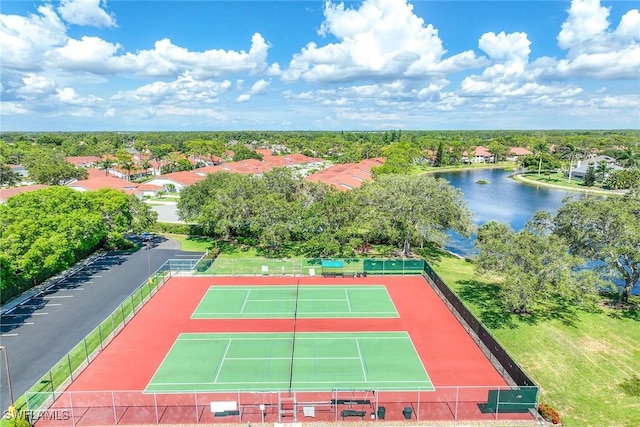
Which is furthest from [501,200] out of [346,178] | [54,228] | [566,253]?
[54,228]

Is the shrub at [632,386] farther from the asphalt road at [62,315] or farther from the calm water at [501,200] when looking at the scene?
the asphalt road at [62,315]

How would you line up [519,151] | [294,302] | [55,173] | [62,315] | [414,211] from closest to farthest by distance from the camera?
[62,315]
[294,302]
[414,211]
[55,173]
[519,151]

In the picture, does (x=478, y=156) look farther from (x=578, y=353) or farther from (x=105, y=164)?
(x=578, y=353)

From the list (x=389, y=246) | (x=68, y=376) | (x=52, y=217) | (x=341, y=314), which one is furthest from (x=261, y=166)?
(x=68, y=376)

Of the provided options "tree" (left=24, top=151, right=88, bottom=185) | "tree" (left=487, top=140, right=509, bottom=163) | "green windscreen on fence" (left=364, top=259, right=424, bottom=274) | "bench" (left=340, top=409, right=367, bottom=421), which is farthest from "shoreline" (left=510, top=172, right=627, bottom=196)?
"tree" (left=24, top=151, right=88, bottom=185)

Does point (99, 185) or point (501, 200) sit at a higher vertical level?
point (99, 185)

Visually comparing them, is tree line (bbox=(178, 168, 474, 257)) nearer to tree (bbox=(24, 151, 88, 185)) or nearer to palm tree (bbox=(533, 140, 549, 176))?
tree (bbox=(24, 151, 88, 185))

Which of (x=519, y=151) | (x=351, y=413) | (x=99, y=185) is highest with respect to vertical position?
(x=519, y=151)

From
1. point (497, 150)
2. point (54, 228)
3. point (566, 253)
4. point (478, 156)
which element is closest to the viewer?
point (566, 253)
